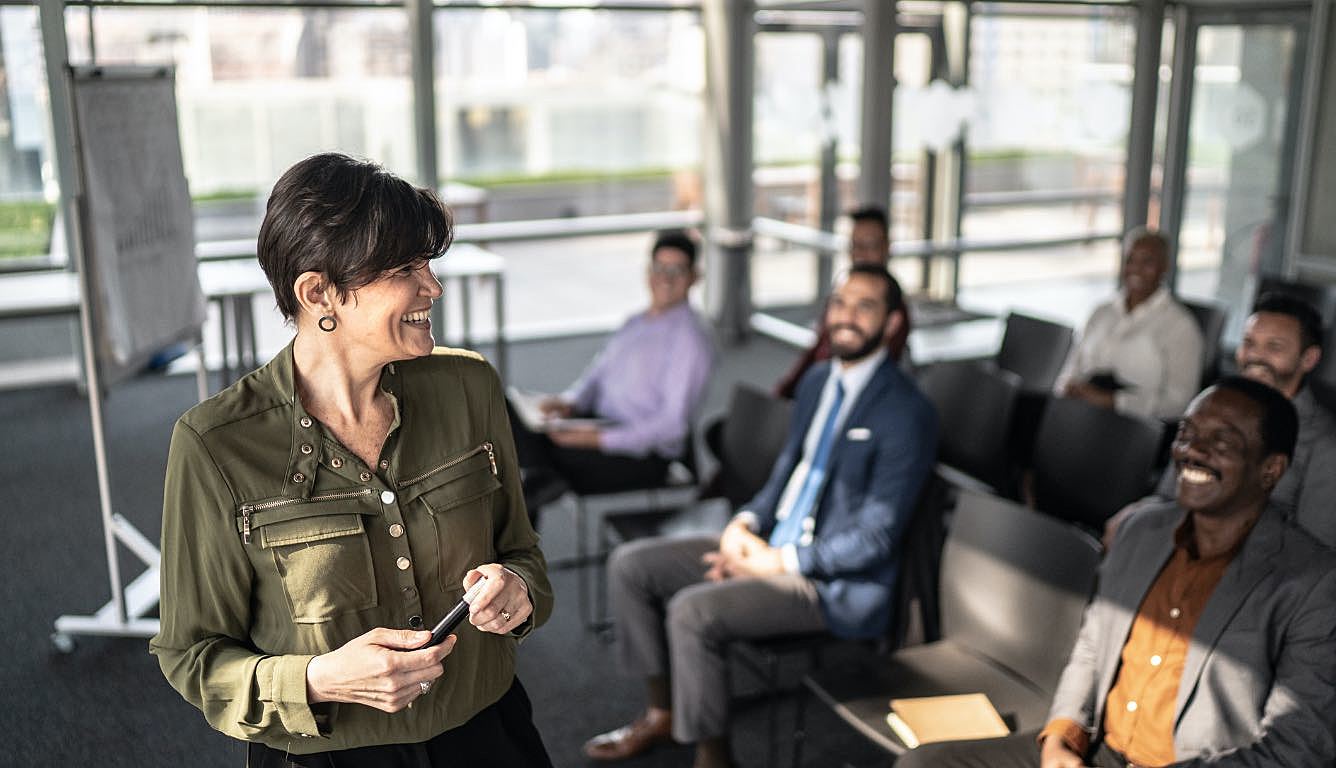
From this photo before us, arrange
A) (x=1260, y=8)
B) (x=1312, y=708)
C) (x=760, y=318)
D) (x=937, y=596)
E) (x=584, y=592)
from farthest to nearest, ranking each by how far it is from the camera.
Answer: (x=760, y=318) < (x=1260, y=8) < (x=584, y=592) < (x=937, y=596) < (x=1312, y=708)

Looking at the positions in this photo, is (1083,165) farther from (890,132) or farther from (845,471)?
(845,471)

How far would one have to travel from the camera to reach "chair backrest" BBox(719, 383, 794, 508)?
161 inches

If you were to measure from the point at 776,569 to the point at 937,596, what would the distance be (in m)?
0.45

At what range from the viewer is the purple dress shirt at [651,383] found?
4492mm

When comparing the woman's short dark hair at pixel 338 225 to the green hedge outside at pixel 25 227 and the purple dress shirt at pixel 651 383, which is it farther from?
the green hedge outside at pixel 25 227

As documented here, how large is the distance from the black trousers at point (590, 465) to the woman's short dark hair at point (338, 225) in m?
2.95

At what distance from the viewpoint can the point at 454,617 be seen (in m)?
1.62

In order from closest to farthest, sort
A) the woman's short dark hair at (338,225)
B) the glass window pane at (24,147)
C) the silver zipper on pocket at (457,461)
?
1. the woman's short dark hair at (338,225)
2. the silver zipper on pocket at (457,461)
3. the glass window pane at (24,147)

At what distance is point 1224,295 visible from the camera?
339 inches

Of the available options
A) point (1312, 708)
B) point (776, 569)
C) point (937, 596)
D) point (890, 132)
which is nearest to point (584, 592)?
point (776, 569)

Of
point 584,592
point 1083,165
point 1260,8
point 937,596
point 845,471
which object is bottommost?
point 584,592

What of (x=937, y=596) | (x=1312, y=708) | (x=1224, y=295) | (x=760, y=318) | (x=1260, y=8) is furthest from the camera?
(x=760, y=318)

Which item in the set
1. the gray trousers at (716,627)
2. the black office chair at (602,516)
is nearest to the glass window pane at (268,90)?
the black office chair at (602,516)

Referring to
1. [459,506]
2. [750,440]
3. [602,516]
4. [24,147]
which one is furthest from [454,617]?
[24,147]
